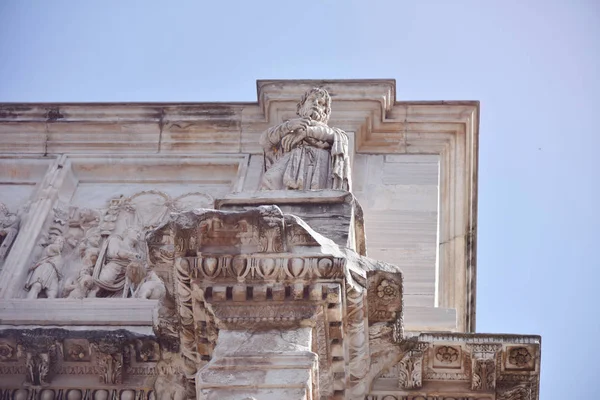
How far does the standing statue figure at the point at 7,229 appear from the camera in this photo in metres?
16.6

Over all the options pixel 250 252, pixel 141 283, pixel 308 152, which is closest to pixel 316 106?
pixel 308 152

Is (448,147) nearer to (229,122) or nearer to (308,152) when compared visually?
(229,122)

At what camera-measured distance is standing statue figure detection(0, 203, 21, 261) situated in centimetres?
1659

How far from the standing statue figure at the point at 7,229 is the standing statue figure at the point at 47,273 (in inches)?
17.6

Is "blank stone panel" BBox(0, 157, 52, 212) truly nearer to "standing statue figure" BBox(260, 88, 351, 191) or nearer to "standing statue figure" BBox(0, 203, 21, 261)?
"standing statue figure" BBox(0, 203, 21, 261)

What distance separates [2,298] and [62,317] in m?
0.76

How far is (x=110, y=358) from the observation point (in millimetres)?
13734

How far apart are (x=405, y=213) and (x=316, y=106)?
5.25ft

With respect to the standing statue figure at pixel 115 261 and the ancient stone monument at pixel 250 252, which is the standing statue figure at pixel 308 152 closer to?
the ancient stone monument at pixel 250 252

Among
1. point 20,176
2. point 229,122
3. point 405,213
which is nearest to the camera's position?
point 405,213

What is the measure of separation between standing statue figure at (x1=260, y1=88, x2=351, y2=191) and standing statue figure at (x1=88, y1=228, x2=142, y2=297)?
1.79 metres

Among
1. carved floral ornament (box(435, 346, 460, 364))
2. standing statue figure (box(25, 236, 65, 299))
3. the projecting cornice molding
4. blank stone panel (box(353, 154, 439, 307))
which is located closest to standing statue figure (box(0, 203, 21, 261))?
standing statue figure (box(25, 236, 65, 299))

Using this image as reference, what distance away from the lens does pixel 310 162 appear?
15.2 metres

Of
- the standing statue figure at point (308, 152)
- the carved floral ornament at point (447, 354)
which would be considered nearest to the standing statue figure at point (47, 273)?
the standing statue figure at point (308, 152)
